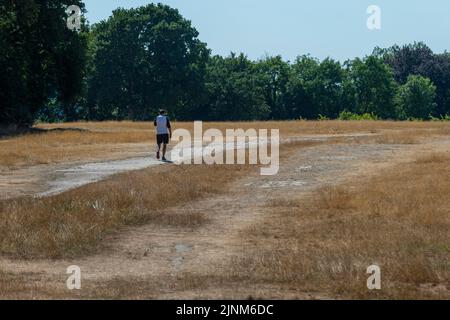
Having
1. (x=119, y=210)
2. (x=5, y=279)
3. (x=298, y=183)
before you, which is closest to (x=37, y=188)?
(x=119, y=210)

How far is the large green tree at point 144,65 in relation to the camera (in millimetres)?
93375

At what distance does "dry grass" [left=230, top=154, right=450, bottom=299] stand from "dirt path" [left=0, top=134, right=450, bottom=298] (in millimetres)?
463

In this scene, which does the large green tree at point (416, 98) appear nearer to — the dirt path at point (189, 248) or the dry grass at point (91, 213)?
the dirt path at point (189, 248)

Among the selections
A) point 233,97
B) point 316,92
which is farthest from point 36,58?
point 316,92

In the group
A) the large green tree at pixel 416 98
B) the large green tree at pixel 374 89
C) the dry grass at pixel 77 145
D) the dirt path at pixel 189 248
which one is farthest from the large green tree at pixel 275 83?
the dirt path at pixel 189 248

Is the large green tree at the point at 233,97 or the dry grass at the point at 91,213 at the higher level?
the large green tree at the point at 233,97

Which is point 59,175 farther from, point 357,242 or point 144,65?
point 144,65

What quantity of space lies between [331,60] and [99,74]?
37.1 metres

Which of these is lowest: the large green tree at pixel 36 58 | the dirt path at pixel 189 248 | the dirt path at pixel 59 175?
the dirt path at pixel 189 248

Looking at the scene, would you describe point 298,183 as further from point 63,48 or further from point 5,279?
point 63,48

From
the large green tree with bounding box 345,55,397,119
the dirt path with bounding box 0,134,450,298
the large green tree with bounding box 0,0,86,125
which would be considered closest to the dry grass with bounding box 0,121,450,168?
the large green tree with bounding box 0,0,86,125

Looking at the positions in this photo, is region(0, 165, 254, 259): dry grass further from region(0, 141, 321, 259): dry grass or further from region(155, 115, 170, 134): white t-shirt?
region(155, 115, 170, 134): white t-shirt

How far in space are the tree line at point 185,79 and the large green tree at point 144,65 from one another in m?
0.12
